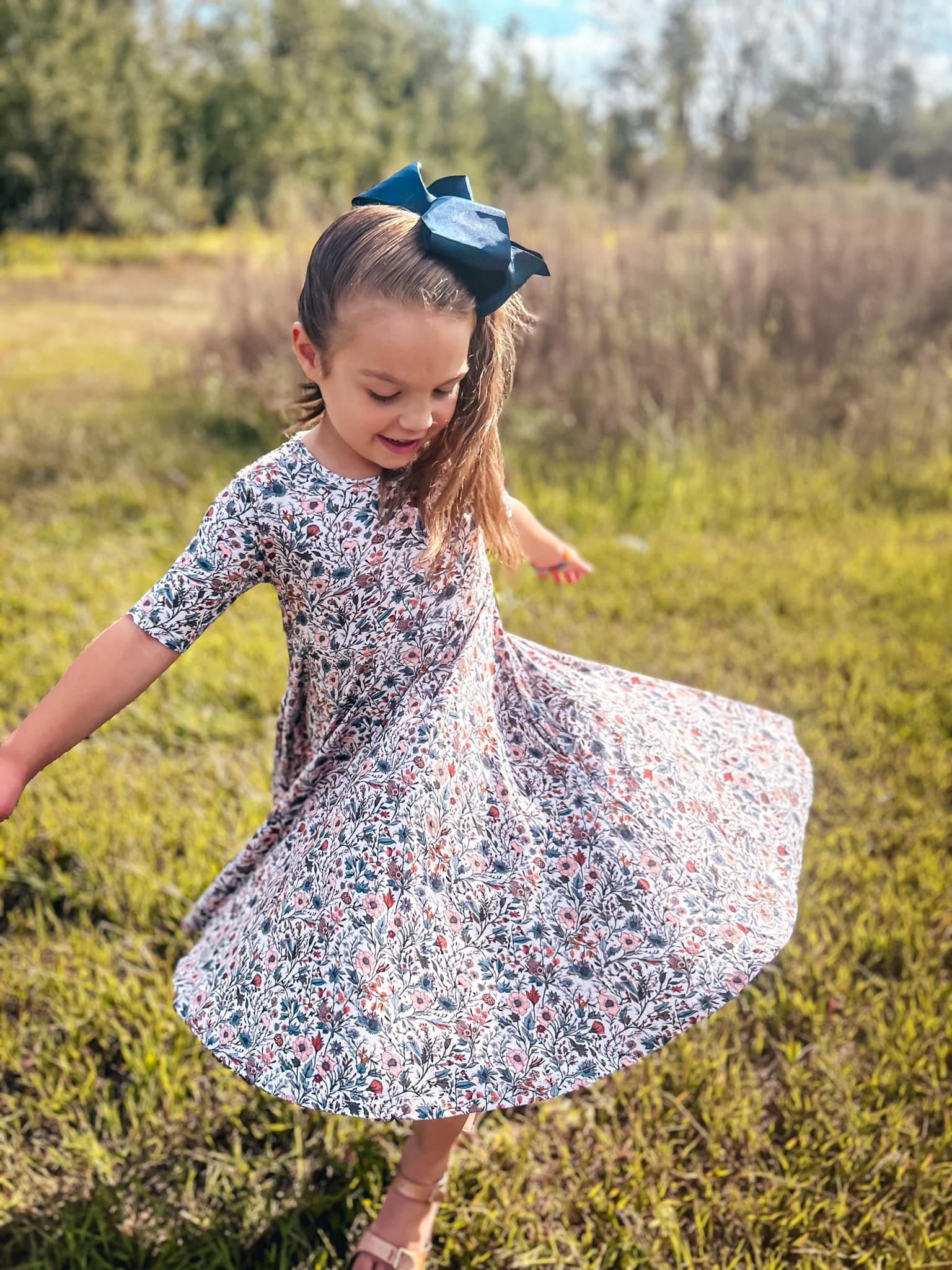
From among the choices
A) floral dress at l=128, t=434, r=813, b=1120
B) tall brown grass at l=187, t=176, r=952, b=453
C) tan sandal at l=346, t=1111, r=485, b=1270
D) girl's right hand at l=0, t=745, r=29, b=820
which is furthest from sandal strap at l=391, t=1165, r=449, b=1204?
tall brown grass at l=187, t=176, r=952, b=453

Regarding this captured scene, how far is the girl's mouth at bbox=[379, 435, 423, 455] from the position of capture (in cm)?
157

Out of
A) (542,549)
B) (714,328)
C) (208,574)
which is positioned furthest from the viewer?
(714,328)

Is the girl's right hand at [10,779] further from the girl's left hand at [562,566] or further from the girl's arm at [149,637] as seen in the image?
the girl's left hand at [562,566]

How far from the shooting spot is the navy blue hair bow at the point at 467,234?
146cm

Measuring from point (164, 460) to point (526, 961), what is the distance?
4.59m

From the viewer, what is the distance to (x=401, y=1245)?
1746 mm

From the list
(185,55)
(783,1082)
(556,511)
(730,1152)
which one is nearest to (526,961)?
(730,1152)

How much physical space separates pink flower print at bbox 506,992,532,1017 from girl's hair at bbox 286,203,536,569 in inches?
26.7

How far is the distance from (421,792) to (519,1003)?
13.6 inches

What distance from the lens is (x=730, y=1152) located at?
1985 millimetres

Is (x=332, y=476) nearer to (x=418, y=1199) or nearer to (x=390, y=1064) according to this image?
(x=390, y=1064)

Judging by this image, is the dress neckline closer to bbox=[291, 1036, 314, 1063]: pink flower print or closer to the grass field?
bbox=[291, 1036, 314, 1063]: pink flower print

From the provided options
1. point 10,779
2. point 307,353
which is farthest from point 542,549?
point 10,779

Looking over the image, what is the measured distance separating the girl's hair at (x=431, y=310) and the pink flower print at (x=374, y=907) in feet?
1.73
